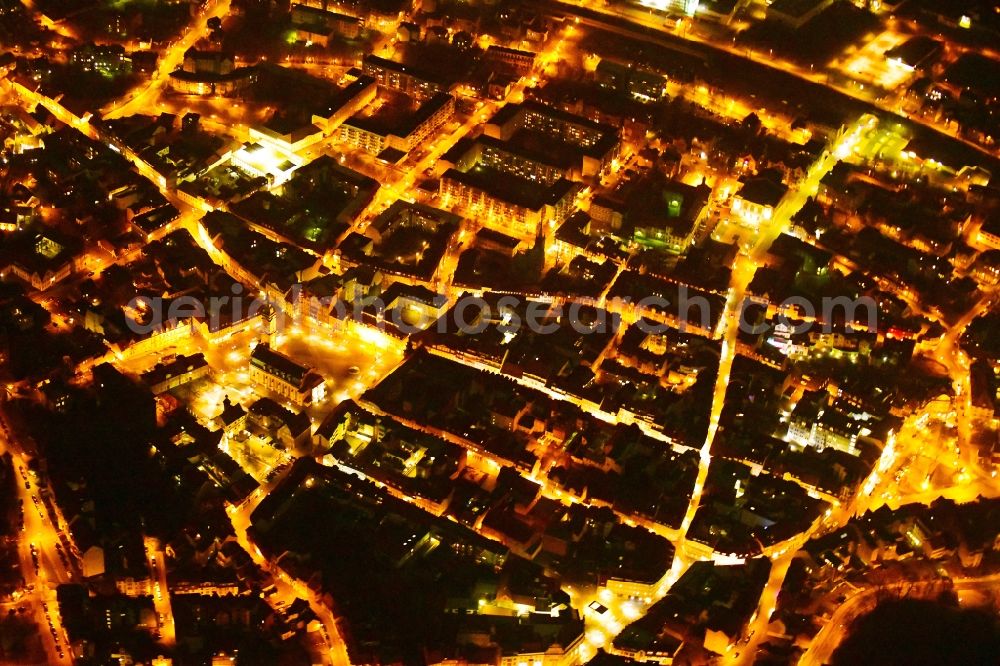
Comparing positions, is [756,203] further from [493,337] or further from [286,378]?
[286,378]

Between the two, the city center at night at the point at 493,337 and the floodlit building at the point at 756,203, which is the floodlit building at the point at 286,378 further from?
the floodlit building at the point at 756,203

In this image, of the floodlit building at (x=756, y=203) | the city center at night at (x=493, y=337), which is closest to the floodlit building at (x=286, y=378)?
the city center at night at (x=493, y=337)

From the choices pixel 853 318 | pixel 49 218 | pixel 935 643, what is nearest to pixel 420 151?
pixel 49 218

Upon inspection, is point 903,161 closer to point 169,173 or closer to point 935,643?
point 935,643

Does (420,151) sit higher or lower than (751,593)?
higher

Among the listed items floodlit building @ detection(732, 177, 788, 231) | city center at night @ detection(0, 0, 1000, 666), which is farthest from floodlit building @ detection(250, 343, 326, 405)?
floodlit building @ detection(732, 177, 788, 231)

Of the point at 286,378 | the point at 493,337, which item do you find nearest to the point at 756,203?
the point at 493,337

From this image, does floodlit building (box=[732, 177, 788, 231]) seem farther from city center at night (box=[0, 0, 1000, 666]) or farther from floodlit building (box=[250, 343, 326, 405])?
floodlit building (box=[250, 343, 326, 405])

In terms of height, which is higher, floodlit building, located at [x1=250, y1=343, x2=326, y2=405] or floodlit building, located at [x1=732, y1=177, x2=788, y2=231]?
floodlit building, located at [x1=732, y1=177, x2=788, y2=231]
